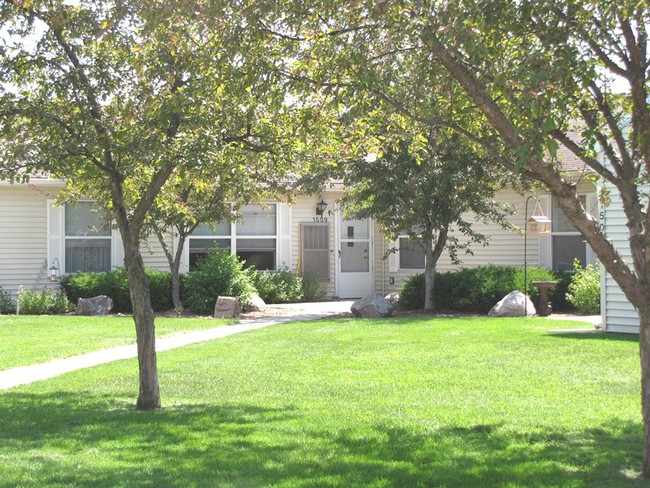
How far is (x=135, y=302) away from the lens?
7391 mm

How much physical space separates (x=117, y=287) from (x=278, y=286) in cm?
417

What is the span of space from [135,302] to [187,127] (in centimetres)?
172

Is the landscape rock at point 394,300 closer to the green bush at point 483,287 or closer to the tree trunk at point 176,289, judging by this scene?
the green bush at point 483,287

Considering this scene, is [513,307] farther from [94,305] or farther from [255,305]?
[94,305]

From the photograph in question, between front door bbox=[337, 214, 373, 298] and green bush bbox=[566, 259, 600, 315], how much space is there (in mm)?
6726

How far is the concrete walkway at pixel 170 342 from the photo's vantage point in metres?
10.1

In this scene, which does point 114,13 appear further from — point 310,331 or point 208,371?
point 310,331

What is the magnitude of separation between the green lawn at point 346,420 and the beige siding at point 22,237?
9639mm

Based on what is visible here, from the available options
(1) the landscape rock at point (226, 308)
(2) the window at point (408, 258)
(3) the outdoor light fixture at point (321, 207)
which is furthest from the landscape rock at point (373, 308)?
(3) the outdoor light fixture at point (321, 207)

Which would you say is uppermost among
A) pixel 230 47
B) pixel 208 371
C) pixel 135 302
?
pixel 230 47

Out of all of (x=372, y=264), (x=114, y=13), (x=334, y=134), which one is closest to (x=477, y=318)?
(x=372, y=264)

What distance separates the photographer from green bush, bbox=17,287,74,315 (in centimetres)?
1819

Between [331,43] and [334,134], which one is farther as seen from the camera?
[334,134]

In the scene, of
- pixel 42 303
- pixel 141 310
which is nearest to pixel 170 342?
pixel 141 310
